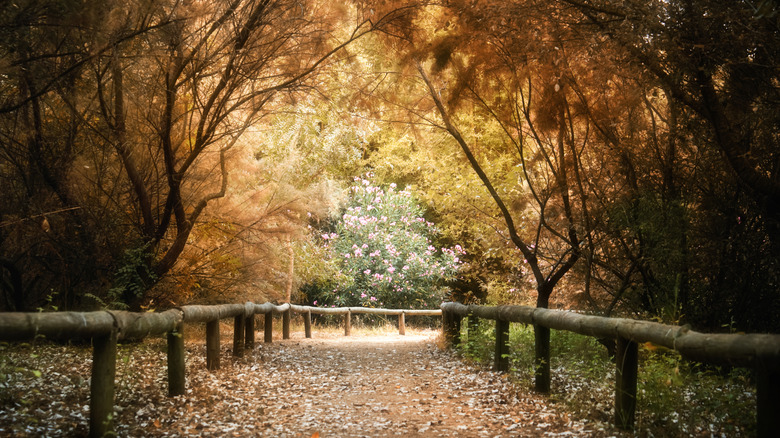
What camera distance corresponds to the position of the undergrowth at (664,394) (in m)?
4.49

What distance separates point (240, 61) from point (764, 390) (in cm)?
673

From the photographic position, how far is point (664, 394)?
4.77 metres

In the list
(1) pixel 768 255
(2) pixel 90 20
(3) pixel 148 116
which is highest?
(2) pixel 90 20

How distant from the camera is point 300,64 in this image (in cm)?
866

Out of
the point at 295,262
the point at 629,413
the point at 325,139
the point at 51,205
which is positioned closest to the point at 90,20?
the point at 51,205

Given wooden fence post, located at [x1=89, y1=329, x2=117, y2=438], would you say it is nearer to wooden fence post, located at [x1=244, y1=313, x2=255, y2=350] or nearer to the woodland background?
the woodland background

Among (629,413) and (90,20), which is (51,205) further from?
(629,413)

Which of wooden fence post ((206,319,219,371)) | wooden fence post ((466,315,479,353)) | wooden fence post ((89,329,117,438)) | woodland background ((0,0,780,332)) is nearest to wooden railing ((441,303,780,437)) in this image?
woodland background ((0,0,780,332))

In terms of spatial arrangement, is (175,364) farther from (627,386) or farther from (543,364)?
(627,386)

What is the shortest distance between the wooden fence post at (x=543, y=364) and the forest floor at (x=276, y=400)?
188mm

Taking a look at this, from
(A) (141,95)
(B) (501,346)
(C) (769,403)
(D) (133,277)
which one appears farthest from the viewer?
(D) (133,277)

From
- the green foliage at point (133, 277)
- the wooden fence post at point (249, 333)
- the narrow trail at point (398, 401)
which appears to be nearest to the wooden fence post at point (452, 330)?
the narrow trail at point (398, 401)

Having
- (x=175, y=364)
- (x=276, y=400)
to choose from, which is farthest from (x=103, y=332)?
(x=276, y=400)

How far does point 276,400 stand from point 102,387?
2.48 metres
